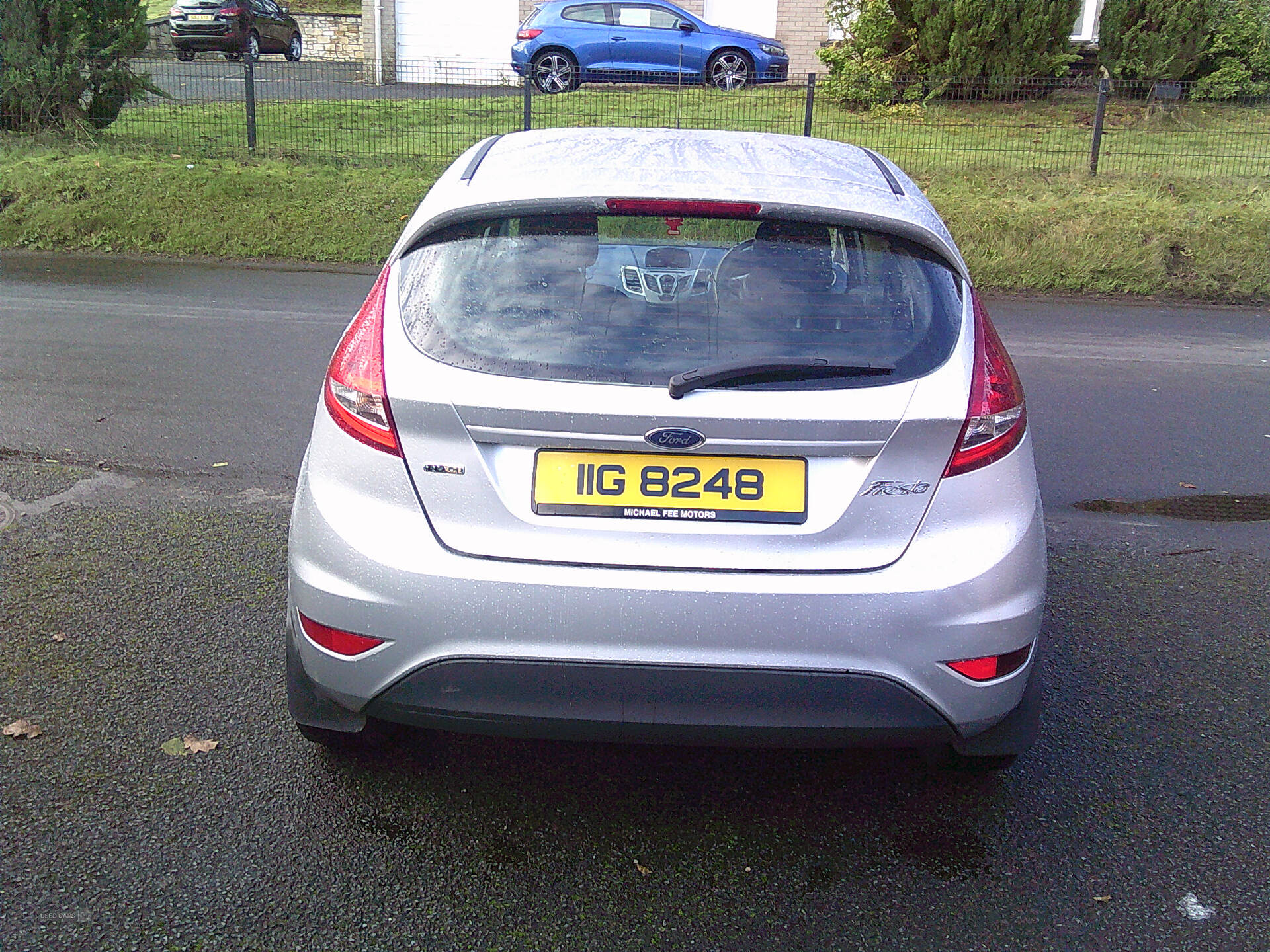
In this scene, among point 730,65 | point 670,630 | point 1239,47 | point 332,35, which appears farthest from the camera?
point 332,35

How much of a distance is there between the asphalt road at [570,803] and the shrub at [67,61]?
35.7 ft

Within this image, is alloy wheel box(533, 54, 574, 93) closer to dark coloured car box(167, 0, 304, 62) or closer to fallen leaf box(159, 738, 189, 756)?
dark coloured car box(167, 0, 304, 62)

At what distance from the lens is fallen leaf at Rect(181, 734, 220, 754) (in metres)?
3.33

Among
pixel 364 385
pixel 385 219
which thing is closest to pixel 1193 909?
pixel 364 385

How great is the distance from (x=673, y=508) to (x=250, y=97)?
13813 mm

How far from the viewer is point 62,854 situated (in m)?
2.87

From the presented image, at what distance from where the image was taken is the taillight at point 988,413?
2783 millimetres

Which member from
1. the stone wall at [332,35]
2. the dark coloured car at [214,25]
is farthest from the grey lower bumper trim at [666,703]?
the stone wall at [332,35]

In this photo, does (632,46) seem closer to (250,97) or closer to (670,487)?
(250,97)

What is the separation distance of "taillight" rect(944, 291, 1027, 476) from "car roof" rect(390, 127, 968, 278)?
0.25 metres

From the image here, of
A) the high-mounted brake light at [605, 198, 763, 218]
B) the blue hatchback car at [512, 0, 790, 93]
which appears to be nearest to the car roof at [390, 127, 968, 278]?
the high-mounted brake light at [605, 198, 763, 218]

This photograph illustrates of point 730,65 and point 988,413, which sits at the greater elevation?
point 730,65

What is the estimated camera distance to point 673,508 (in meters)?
2.69

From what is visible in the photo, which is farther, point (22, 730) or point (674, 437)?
point (22, 730)
